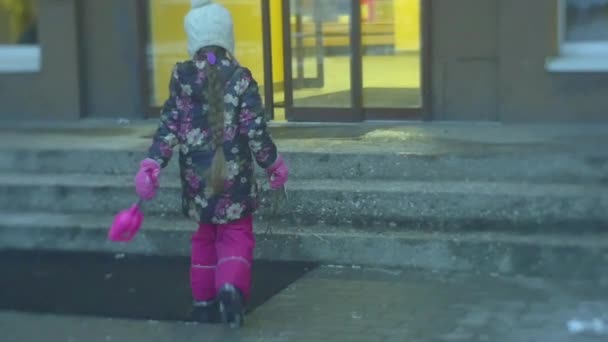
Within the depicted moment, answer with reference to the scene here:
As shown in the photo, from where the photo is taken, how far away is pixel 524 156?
25.4 ft

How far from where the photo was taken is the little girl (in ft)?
19.2

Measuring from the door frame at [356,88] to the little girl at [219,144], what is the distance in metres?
4.21

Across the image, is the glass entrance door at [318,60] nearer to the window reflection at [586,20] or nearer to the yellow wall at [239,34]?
the yellow wall at [239,34]

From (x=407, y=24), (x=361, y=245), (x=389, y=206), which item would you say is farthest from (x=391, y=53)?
(x=361, y=245)

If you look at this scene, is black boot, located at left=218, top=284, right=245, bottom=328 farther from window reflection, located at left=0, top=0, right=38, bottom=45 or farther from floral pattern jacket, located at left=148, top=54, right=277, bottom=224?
window reflection, located at left=0, top=0, right=38, bottom=45

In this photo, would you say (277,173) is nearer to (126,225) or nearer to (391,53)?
(126,225)

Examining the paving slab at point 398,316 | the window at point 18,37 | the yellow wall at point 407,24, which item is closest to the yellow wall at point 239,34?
the yellow wall at point 407,24

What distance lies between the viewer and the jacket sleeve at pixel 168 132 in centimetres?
589

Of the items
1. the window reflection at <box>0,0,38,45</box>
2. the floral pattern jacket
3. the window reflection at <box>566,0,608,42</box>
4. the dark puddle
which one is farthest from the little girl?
the window reflection at <box>0,0,38,45</box>

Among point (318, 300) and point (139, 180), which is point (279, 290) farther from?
point (139, 180)

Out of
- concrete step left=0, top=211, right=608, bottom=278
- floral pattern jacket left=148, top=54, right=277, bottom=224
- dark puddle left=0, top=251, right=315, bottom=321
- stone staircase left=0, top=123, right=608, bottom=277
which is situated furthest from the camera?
stone staircase left=0, top=123, right=608, bottom=277

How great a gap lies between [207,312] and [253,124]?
1119 millimetres

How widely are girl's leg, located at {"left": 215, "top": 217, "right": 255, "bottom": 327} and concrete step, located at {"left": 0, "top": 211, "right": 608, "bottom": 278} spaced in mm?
1357

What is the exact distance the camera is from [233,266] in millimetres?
5910
